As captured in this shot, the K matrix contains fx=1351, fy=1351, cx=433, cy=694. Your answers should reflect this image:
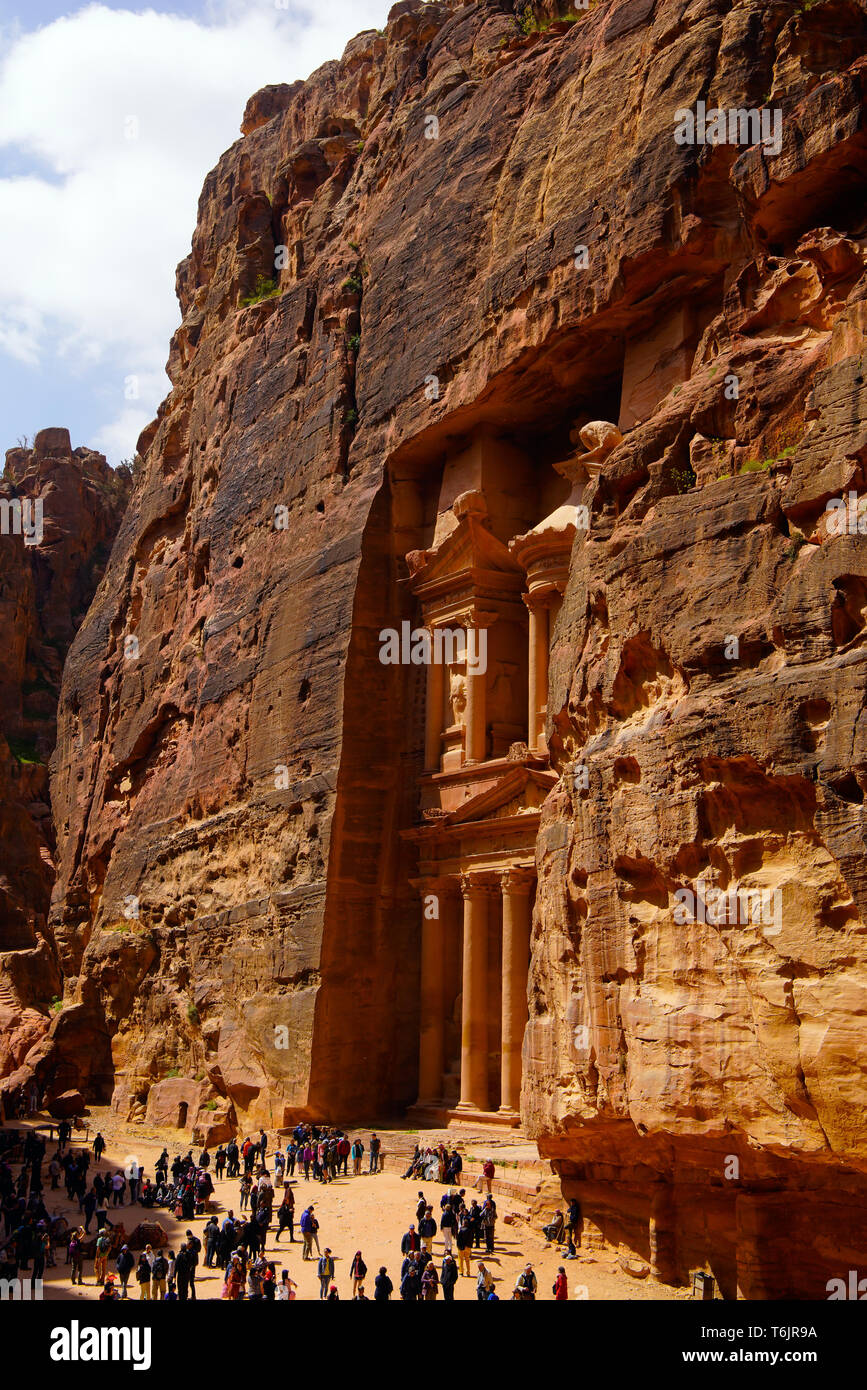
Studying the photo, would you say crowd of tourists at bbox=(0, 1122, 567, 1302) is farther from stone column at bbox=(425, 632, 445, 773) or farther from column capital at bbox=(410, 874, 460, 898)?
stone column at bbox=(425, 632, 445, 773)

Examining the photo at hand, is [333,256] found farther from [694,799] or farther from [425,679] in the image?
[694,799]

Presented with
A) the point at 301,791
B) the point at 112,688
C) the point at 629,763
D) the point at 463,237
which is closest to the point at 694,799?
the point at 629,763

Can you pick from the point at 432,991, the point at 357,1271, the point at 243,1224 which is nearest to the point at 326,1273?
the point at 357,1271

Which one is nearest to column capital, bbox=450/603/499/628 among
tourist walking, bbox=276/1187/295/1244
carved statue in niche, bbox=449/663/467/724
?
carved statue in niche, bbox=449/663/467/724

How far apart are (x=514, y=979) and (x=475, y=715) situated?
6.85 meters

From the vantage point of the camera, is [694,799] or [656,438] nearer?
[694,799]

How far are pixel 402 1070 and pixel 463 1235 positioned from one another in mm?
13700

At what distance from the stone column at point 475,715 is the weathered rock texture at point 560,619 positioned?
2215 millimetres

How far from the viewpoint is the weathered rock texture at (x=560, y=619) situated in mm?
14914

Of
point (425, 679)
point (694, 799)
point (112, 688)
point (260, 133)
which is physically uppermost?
point (260, 133)

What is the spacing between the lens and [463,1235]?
1961cm

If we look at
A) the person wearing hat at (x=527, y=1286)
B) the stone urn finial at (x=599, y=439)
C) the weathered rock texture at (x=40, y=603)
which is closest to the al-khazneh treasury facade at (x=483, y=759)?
the stone urn finial at (x=599, y=439)

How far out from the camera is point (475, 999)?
1228 inches

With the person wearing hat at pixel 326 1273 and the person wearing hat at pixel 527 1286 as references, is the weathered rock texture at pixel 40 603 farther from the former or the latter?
the person wearing hat at pixel 527 1286
